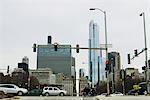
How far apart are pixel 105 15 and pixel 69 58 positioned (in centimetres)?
10451

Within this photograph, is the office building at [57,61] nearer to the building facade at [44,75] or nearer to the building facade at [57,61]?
the building facade at [57,61]

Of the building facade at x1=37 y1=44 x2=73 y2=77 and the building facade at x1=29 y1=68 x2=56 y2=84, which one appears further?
the building facade at x1=29 y1=68 x2=56 y2=84

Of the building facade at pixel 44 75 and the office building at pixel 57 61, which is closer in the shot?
the office building at pixel 57 61

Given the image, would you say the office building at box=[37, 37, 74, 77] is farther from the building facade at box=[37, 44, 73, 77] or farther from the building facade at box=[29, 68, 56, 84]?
the building facade at box=[29, 68, 56, 84]

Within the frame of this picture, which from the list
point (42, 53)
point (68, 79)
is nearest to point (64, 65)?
point (68, 79)

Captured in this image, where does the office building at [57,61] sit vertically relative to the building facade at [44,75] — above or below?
above

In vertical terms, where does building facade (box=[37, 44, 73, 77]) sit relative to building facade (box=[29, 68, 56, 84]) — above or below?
above

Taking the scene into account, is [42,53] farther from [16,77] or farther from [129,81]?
[129,81]

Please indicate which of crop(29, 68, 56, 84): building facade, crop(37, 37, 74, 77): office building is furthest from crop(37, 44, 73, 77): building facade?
crop(29, 68, 56, 84): building facade

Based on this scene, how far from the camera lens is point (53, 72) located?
167 m

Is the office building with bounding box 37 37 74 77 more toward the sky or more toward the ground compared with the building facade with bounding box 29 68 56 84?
more toward the sky

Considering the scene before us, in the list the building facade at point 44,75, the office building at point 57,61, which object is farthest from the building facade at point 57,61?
the building facade at point 44,75

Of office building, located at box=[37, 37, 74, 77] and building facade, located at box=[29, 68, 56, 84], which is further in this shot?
building facade, located at box=[29, 68, 56, 84]

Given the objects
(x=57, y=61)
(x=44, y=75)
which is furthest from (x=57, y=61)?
(x=44, y=75)
